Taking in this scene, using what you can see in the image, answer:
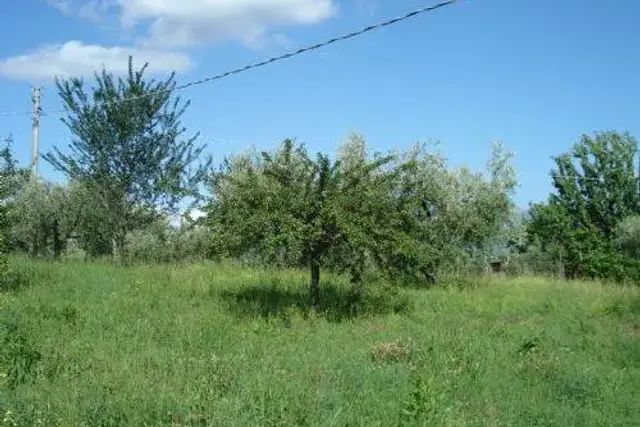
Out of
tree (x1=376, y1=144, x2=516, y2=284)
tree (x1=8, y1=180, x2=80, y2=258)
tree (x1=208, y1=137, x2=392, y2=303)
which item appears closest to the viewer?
tree (x1=208, y1=137, x2=392, y2=303)

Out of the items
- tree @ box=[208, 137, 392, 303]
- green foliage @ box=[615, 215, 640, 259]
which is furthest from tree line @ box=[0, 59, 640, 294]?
green foliage @ box=[615, 215, 640, 259]

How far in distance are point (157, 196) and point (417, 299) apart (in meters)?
12.7

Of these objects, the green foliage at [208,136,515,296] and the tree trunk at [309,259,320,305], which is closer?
the green foliage at [208,136,515,296]

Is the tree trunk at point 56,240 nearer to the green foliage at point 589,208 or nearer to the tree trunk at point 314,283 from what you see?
the tree trunk at point 314,283

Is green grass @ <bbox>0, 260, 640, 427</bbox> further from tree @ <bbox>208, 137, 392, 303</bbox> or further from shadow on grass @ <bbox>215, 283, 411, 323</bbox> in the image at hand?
tree @ <bbox>208, 137, 392, 303</bbox>

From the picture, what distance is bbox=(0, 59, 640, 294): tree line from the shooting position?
13.5 meters

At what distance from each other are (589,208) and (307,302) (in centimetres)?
3798

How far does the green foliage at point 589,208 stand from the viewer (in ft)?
143

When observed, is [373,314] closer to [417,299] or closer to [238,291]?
[417,299]

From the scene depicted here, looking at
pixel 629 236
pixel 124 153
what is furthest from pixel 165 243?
pixel 629 236

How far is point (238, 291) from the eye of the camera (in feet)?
50.8

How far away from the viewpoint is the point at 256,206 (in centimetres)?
1373

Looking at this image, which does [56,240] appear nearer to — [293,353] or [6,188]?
[6,188]

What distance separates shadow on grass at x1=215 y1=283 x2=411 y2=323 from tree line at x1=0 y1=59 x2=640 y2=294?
46 cm
